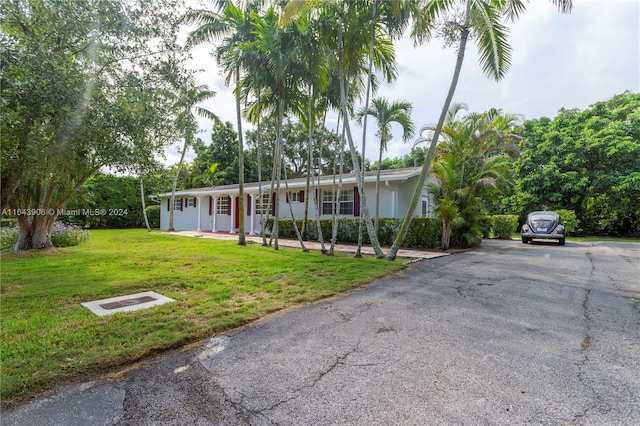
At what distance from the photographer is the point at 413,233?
37.7 ft

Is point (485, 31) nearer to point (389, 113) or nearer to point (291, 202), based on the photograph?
point (389, 113)

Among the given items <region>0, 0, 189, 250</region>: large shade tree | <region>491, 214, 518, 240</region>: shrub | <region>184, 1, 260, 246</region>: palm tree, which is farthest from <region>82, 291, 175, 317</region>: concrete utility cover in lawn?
<region>491, 214, 518, 240</region>: shrub

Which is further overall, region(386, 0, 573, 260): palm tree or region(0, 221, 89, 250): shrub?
region(0, 221, 89, 250): shrub

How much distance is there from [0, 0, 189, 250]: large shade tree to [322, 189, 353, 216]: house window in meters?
9.06

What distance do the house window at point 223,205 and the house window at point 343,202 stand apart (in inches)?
267

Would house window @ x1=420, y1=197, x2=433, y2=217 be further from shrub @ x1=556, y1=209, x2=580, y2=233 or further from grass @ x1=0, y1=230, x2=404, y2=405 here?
shrub @ x1=556, y1=209, x2=580, y2=233

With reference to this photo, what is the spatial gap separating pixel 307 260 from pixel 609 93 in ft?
86.6

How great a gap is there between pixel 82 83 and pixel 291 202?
11963 millimetres

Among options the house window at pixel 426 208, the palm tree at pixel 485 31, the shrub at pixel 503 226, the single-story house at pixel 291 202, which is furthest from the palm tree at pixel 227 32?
the shrub at pixel 503 226

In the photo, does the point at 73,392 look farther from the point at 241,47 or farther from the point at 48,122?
the point at 241,47

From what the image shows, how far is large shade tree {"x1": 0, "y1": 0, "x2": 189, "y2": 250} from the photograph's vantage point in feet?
11.6

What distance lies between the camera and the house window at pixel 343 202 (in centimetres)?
1412

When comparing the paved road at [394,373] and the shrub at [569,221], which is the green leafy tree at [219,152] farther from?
the paved road at [394,373]

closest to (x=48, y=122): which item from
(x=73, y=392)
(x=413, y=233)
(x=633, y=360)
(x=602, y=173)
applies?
(x=73, y=392)
